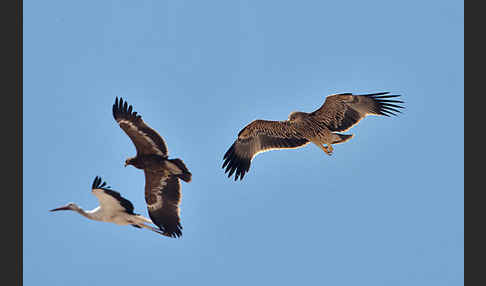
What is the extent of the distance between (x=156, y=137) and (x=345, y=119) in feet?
12.9

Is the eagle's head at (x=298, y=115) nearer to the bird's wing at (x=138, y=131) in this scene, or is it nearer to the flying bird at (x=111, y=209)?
the bird's wing at (x=138, y=131)

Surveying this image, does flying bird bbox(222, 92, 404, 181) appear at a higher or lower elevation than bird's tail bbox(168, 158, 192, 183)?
higher

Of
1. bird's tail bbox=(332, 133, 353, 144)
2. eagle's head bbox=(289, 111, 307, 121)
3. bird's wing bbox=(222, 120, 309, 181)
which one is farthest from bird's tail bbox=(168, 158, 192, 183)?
bird's tail bbox=(332, 133, 353, 144)

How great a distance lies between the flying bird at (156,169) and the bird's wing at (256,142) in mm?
1280

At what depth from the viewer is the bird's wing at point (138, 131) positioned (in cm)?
1480

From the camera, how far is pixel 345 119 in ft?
49.3

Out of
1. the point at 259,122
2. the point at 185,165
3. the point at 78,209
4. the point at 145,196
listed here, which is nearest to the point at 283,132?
the point at 259,122

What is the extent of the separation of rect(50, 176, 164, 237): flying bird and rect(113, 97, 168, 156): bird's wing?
119cm

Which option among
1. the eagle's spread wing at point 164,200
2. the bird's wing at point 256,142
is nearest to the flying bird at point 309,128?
the bird's wing at point 256,142

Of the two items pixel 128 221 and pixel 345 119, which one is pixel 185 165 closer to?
pixel 128 221

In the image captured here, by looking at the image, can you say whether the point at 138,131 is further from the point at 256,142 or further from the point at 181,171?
Result: the point at 256,142

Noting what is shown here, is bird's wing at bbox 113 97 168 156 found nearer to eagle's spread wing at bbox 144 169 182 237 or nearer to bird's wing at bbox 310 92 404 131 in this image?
eagle's spread wing at bbox 144 169 182 237

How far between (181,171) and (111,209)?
161cm

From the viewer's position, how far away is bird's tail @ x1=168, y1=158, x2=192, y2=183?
1477cm
